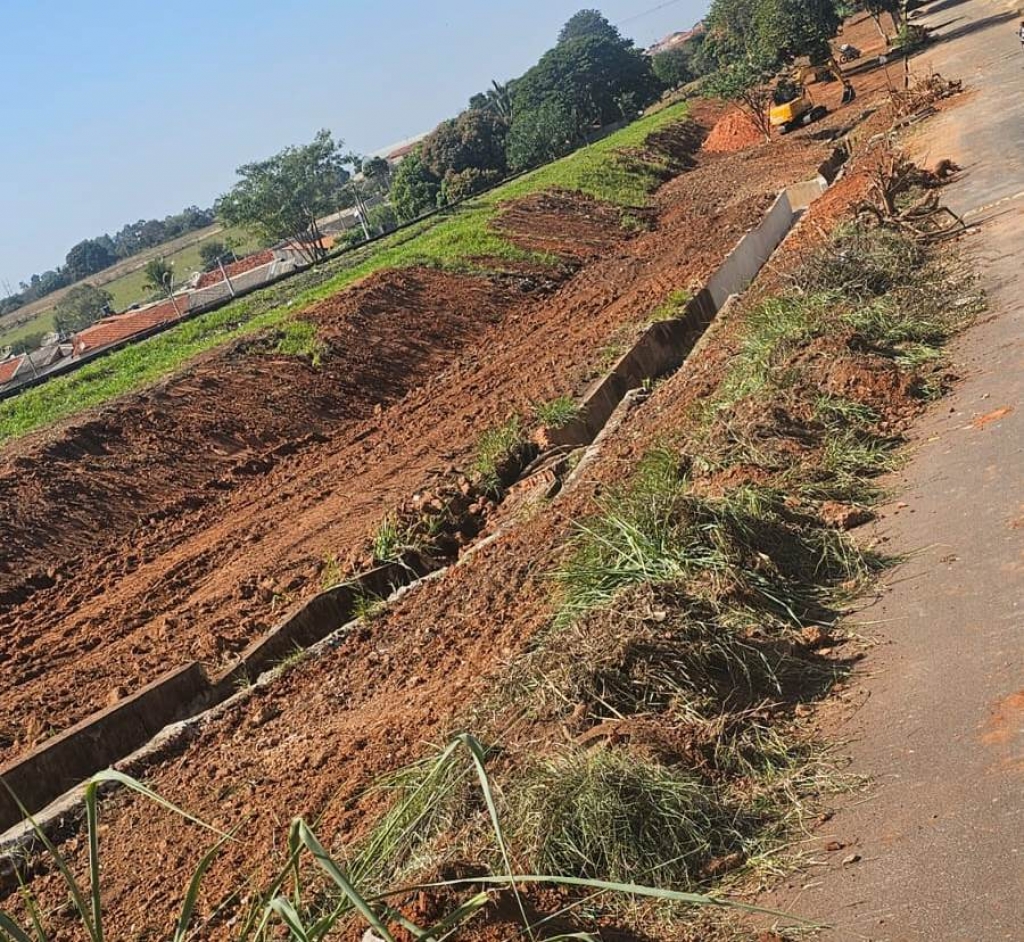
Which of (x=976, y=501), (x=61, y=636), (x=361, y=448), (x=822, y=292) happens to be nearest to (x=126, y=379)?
(x=361, y=448)

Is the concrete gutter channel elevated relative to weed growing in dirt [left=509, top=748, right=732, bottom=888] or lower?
lower

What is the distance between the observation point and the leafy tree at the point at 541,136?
64688 mm

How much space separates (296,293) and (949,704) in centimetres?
2818

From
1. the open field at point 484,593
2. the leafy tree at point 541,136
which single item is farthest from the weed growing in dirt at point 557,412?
the leafy tree at point 541,136

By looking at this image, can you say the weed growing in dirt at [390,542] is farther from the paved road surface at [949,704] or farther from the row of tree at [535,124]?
the row of tree at [535,124]

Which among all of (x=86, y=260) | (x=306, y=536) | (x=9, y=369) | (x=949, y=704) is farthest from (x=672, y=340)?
(x=86, y=260)

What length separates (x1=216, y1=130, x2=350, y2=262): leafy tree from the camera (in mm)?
61531

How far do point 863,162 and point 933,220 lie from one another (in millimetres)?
10344

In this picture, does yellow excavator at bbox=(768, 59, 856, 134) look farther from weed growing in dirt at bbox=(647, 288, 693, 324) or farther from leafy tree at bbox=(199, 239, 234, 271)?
leafy tree at bbox=(199, 239, 234, 271)

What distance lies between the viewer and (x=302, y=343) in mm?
21750

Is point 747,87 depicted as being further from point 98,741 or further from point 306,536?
point 98,741

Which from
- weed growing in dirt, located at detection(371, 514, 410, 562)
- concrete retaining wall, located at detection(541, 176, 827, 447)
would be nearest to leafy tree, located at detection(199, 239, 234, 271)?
concrete retaining wall, located at detection(541, 176, 827, 447)

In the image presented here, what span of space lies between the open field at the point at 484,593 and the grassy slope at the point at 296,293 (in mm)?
662

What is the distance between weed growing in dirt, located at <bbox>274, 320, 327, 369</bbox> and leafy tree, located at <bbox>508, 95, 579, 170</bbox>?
4406 centimetres
